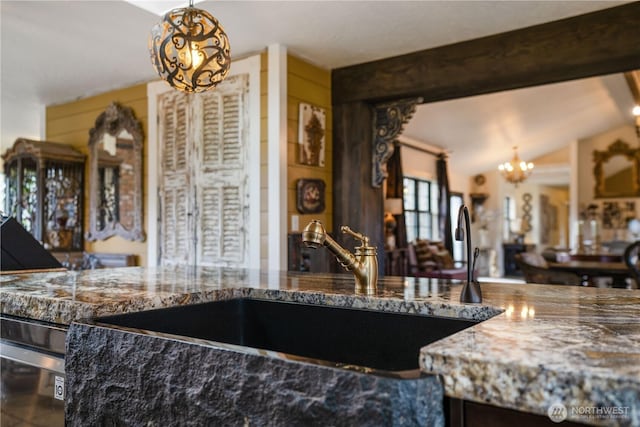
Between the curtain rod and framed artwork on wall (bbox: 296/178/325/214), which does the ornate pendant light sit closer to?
framed artwork on wall (bbox: 296/178/325/214)

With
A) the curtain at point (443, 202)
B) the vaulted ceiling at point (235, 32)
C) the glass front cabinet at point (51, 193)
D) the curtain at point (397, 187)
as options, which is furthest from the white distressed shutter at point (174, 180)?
the curtain at point (443, 202)

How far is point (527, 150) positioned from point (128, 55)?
28.7 ft

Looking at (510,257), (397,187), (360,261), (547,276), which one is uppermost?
(397,187)

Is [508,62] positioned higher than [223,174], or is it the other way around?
[508,62]

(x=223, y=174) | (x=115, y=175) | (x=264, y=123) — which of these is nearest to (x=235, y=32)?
(x=264, y=123)

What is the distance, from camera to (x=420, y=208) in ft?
28.2

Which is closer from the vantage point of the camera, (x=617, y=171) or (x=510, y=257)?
(x=617, y=171)

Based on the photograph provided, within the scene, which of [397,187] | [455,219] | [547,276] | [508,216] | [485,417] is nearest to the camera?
[485,417]

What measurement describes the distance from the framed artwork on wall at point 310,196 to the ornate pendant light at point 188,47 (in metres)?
1.94

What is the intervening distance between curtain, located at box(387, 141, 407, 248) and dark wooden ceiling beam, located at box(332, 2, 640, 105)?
255cm

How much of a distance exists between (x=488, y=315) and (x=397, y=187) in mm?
5769

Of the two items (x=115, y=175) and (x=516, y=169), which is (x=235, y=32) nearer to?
(x=115, y=175)

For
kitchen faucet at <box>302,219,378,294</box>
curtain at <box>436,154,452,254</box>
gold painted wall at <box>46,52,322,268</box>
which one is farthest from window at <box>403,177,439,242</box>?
kitchen faucet at <box>302,219,378,294</box>

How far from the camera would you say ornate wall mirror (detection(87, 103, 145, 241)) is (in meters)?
5.00
